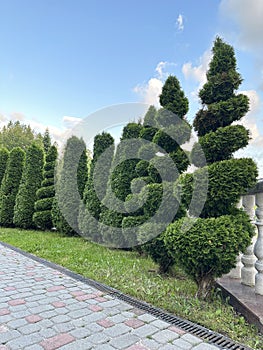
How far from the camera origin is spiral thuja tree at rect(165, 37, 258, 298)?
229cm

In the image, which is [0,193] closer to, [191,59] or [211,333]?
[191,59]

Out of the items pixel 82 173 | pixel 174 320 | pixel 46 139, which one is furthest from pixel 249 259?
pixel 46 139

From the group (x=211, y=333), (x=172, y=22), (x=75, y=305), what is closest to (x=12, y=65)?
(x=172, y=22)

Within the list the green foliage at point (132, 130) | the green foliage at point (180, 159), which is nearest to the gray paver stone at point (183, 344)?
the green foliage at point (180, 159)

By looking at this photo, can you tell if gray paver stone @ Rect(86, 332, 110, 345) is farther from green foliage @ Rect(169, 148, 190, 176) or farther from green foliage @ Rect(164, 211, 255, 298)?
green foliage @ Rect(169, 148, 190, 176)

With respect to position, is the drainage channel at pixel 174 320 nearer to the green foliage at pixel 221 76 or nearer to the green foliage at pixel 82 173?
the green foliage at pixel 221 76

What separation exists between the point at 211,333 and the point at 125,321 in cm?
69

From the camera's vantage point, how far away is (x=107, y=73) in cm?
740

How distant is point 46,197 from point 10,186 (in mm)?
1895

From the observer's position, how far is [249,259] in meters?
2.47

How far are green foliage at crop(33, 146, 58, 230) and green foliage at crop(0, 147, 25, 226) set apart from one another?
136 cm

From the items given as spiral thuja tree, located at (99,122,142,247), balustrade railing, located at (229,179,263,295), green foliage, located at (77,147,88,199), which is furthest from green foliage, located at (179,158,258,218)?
green foliage, located at (77,147,88,199)

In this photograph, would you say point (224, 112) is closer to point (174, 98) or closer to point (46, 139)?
point (174, 98)

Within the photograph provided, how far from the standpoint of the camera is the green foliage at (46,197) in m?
7.70
